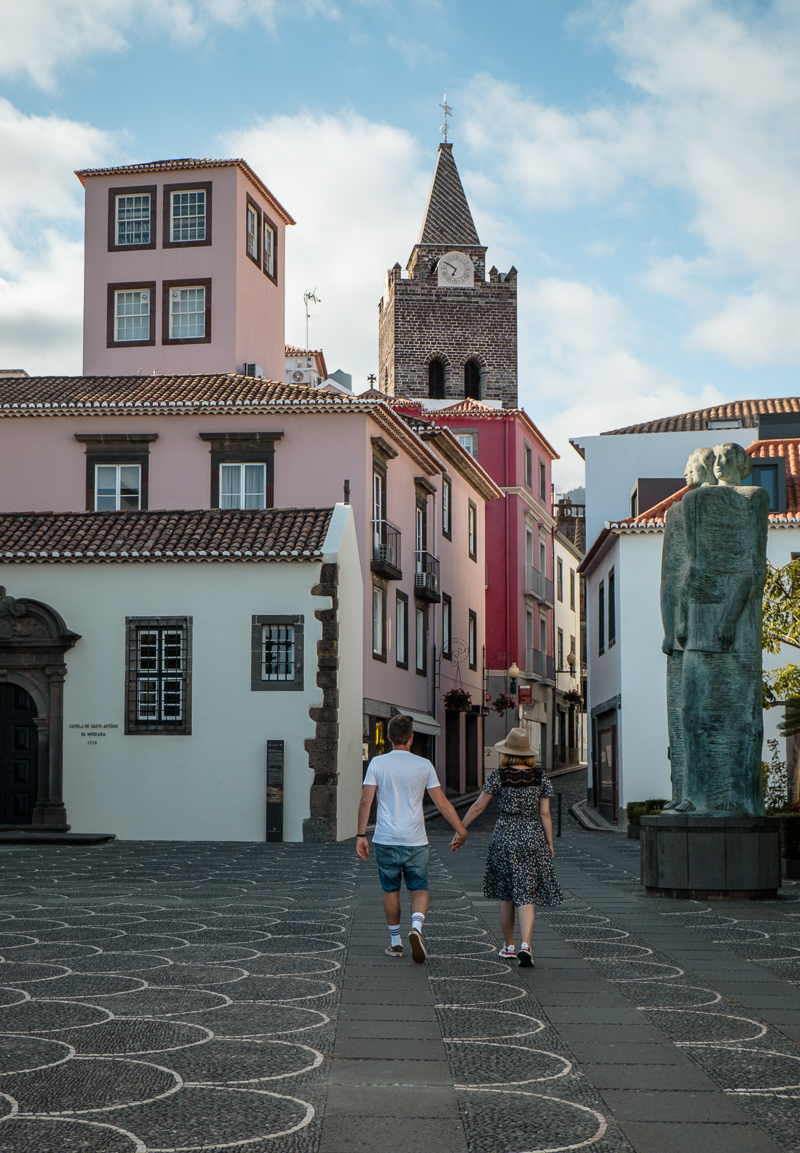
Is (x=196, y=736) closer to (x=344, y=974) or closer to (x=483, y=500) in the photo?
(x=344, y=974)

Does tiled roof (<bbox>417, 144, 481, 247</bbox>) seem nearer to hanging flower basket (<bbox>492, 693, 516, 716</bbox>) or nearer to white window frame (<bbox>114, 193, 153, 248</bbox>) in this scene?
hanging flower basket (<bbox>492, 693, 516, 716</bbox>)

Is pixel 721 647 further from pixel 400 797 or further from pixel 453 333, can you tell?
pixel 453 333

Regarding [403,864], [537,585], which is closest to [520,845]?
[403,864]

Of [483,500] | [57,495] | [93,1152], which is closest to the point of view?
[93,1152]

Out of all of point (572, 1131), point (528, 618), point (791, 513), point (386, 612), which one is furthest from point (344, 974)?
point (528, 618)

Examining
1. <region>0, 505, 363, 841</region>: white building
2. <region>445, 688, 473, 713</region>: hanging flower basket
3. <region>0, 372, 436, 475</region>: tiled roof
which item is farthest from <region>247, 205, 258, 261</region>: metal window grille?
<region>0, 505, 363, 841</region>: white building

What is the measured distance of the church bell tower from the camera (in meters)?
61.9

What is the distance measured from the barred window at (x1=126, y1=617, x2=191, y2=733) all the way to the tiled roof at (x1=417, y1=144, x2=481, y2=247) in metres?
42.7

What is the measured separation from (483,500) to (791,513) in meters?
21.1

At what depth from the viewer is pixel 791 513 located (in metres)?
28.6

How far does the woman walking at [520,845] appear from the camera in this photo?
8820 millimetres

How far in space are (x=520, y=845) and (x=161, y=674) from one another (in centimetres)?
1636

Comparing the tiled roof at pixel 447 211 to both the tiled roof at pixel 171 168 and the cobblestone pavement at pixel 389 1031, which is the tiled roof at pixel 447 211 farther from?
the cobblestone pavement at pixel 389 1031

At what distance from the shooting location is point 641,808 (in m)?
24.8
